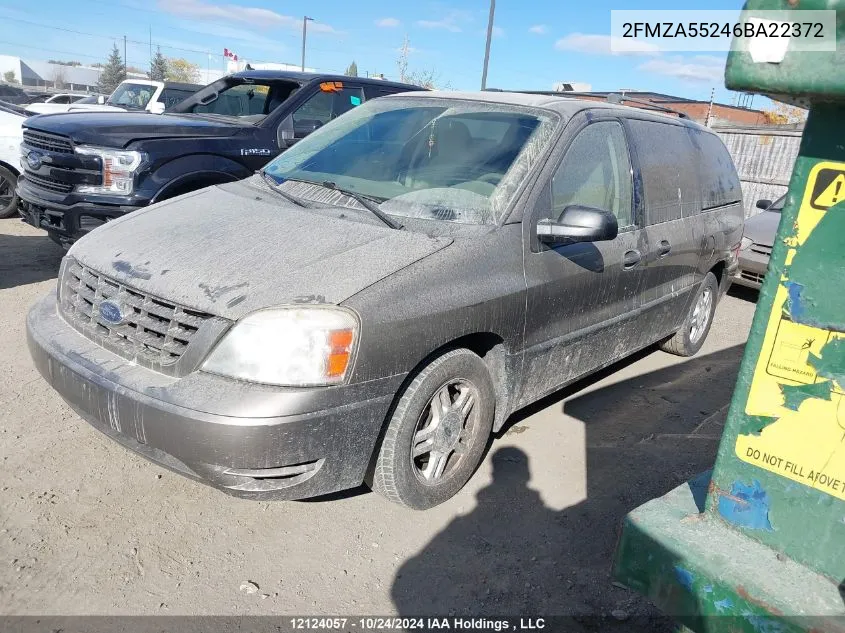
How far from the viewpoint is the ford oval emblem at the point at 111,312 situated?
269 cm

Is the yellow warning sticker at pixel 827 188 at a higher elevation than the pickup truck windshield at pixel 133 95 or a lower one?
higher

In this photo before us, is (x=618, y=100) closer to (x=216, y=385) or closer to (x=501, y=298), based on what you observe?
(x=501, y=298)

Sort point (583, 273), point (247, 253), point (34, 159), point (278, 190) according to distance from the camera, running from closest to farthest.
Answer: point (247, 253) → point (583, 273) → point (278, 190) → point (34, 159)

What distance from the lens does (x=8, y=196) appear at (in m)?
8.38

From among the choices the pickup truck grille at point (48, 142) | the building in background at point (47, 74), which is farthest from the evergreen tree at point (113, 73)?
the pickup truck grille at point (48, 142)

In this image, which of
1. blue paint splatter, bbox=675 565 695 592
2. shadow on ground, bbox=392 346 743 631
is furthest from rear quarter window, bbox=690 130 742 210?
blue paint splatter, bbox=675 565 695 592

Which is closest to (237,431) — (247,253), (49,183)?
(247,253)

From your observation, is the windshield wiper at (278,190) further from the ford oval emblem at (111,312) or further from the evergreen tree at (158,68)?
the evergreen tree at (158,68)

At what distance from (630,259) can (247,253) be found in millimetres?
2233

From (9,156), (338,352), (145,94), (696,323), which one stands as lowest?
(696,323)

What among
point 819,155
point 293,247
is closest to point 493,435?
point 293,247

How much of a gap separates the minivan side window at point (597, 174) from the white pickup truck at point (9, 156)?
283 inches

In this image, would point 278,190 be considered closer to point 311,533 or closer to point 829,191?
point 311,533

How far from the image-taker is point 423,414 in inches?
114
